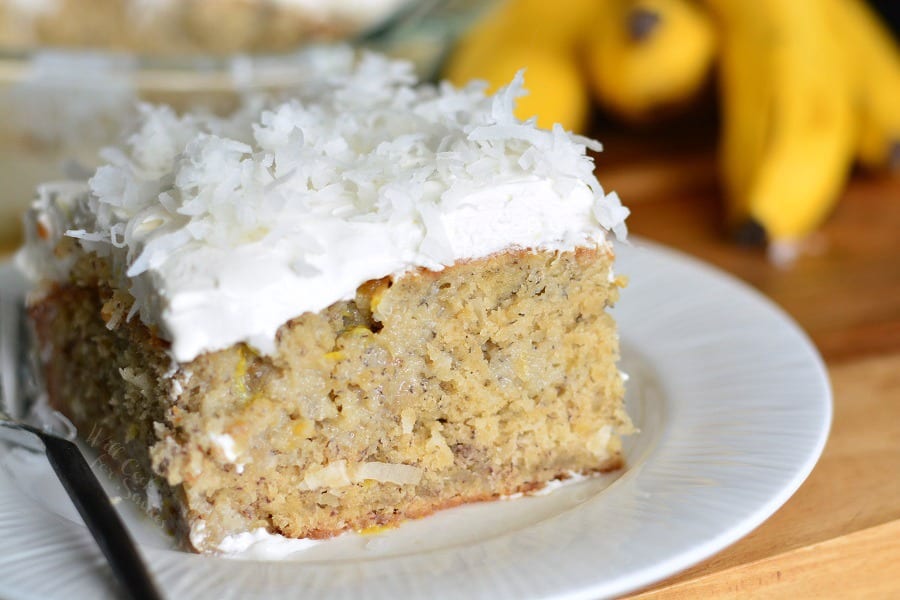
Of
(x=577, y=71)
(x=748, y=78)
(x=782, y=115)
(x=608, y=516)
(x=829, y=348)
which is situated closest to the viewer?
(x=608, y=516)

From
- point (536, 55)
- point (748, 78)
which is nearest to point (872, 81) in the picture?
point (748, 78)

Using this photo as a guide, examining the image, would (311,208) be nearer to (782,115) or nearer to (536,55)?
(782,115)

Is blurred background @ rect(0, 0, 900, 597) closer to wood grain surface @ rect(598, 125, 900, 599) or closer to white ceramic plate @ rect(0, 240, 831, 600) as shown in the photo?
wood grain surface @ rect(598, 125, 900, 599)

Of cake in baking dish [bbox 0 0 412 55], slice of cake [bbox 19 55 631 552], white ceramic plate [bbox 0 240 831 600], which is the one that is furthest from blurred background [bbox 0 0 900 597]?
slice of cake [bbox 19 55 631 552]

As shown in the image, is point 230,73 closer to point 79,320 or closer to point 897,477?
point 79,320

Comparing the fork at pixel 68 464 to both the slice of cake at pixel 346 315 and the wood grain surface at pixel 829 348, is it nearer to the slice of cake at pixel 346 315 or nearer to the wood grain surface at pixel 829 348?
the slice of cake at pixel 346 315
